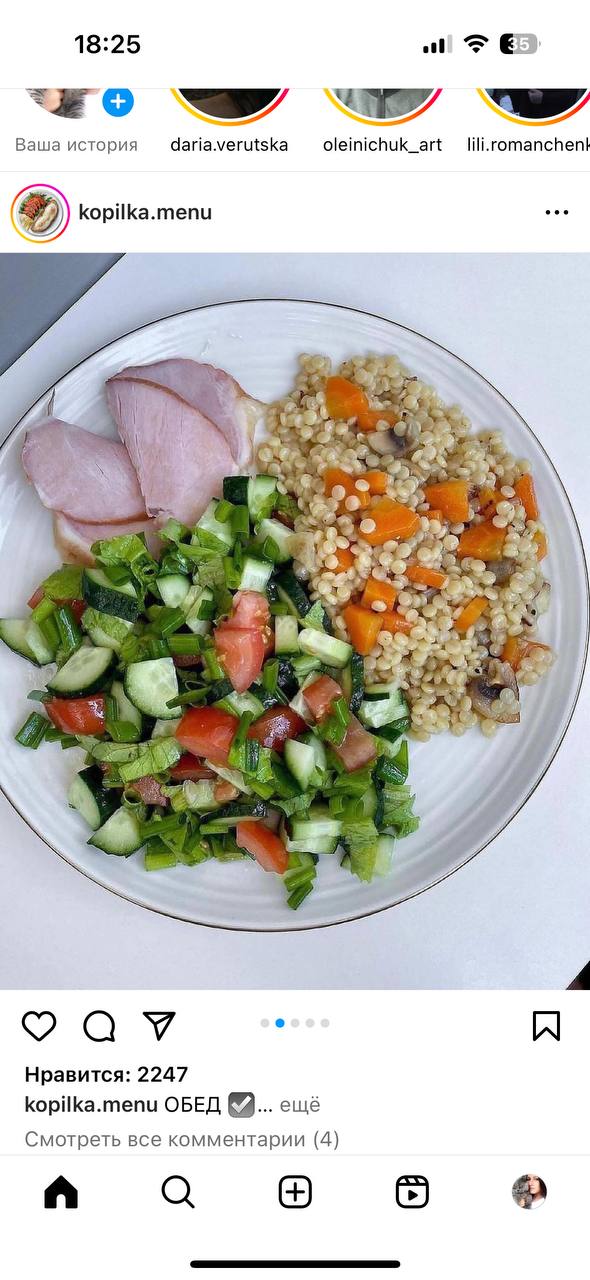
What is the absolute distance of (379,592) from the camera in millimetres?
1828

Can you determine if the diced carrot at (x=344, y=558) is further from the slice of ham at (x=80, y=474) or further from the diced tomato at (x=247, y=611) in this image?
the slice of ham at (x=80, y=474)

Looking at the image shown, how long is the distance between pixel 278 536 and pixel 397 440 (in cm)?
37

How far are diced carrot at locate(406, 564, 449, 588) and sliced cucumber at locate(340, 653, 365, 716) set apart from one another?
23cm

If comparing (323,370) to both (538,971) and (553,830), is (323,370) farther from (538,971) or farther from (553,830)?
(538,971)

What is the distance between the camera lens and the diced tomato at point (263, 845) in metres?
1.84

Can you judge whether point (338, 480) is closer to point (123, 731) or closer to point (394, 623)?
point (394, 623)
